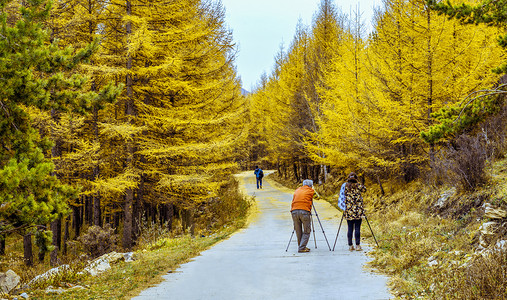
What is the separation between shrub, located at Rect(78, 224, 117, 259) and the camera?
1445cm

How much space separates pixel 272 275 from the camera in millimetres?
7195

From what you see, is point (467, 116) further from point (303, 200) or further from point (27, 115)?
point (27, 115)

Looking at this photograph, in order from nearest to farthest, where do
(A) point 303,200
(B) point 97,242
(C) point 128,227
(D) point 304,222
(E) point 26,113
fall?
(E) point 26,113 < (D) point 304,222 < (A) point 303,200 < (B) point 97,242 < (C) point 128,227

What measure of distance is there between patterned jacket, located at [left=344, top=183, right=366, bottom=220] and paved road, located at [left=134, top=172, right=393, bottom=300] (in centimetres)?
91

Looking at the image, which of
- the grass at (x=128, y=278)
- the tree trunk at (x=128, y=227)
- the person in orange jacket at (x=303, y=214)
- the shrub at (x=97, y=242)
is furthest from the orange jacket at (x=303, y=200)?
the shrub at (x=97, y=242)

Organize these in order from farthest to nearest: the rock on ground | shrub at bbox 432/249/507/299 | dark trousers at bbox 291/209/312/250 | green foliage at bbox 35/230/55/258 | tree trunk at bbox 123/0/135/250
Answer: tree trunk at bbox 123/0/135/250
dark trousers at bbox 291/209/312/250
green foliage at bbox 35/230/55/258
the rock on ground
shrub at bbox 432/249/507/299

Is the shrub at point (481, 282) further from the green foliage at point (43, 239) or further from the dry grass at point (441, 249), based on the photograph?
the green foliage at point (43, 239)

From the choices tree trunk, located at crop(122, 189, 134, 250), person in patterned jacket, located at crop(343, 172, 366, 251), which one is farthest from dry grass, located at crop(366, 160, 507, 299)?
tree trunk, located at crop(122, 189, 134, 250)

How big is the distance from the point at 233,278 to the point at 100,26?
15008 mm

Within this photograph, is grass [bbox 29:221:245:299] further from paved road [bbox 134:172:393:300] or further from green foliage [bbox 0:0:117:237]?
green foliage [bbox 0:0:117:237]

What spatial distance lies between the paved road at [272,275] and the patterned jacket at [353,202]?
0.91m

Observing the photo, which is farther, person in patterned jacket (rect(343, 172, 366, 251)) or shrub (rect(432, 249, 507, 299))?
person in patterned jacket (rect(343, 172, 366, 251))

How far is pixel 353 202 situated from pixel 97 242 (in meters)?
10.2

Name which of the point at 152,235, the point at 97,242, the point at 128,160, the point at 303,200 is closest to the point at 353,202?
the point at 303,200
